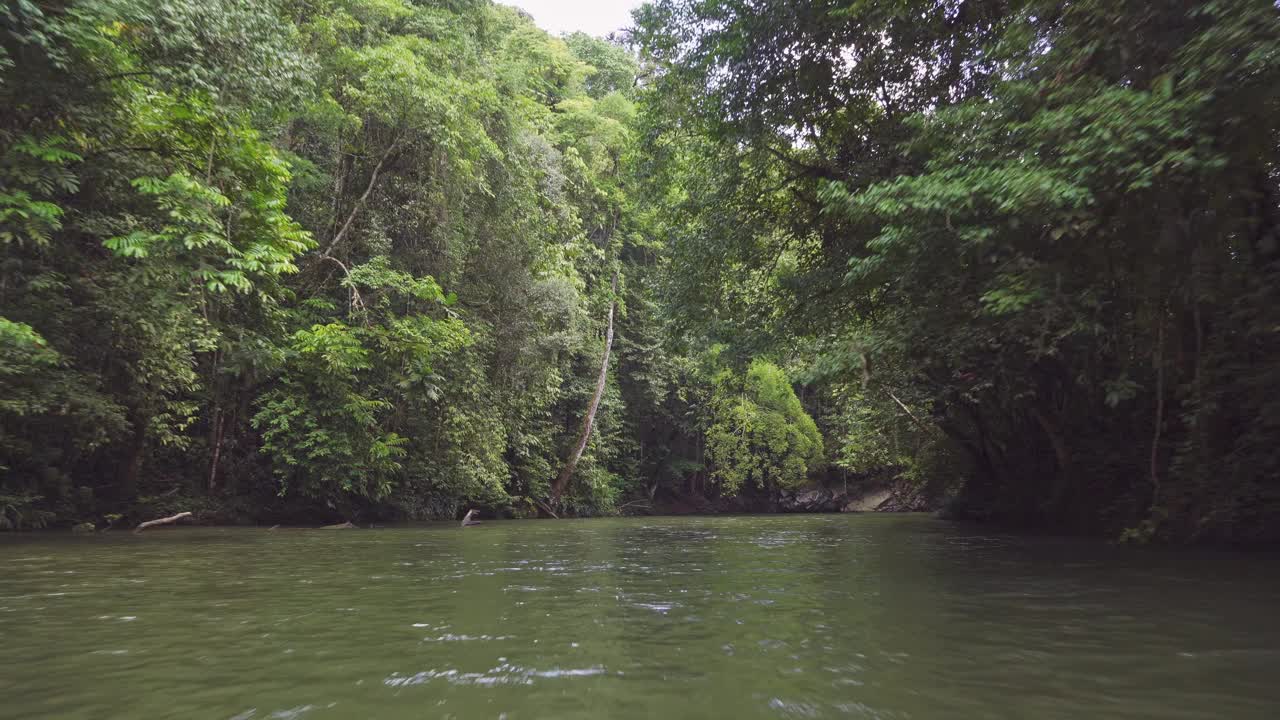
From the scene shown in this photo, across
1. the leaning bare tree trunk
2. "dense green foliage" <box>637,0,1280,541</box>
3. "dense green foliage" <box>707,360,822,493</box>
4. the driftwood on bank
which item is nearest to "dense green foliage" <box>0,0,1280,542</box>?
"dense green foliage" <box>637,0,1280,541</box>

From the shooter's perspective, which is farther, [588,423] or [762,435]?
[762,435]

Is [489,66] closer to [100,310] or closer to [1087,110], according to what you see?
[100,310]

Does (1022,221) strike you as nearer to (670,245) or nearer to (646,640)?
(646,640)

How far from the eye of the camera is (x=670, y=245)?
49.8 feet

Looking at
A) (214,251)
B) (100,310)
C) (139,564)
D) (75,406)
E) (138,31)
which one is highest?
(138,31)

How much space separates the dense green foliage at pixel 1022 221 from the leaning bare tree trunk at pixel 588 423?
1199 cm

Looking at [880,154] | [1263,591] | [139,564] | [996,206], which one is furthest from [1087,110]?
[139,564]

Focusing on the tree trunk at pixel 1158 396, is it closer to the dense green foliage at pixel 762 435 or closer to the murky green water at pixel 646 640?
the murky green water at pixel 646 640

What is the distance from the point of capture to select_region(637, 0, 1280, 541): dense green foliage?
18.2 feet

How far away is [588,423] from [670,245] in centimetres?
1242

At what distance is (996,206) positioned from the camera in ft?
20.4

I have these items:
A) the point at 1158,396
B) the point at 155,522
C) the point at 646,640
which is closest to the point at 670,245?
the point at 1158,396

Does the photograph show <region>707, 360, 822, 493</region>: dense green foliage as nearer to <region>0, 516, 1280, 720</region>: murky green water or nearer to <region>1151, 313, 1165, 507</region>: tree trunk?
<region>1151, 313, 1165, 507</region>: tree trunk

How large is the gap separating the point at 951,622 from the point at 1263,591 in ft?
9.18
